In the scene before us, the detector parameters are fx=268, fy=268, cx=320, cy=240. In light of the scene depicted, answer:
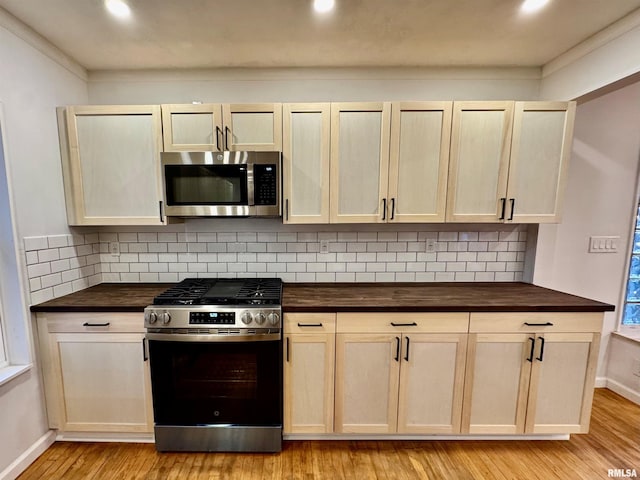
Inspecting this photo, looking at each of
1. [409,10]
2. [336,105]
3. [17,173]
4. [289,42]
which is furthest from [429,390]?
[17,173]

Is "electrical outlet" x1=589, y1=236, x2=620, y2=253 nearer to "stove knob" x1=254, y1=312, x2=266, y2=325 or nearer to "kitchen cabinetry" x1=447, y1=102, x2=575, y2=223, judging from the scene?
"kitchen cabinetry" x1=447, y1=102, x2=575, y2=223

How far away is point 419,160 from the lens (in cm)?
184

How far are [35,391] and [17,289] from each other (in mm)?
645

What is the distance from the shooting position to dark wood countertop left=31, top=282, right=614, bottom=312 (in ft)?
5.35

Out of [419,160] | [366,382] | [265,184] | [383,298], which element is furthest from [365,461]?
[419,160]

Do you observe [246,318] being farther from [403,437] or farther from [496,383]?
[496,383]

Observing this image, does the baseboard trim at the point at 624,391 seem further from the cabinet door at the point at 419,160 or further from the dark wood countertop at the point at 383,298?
the cabinet door at the point at 419,160

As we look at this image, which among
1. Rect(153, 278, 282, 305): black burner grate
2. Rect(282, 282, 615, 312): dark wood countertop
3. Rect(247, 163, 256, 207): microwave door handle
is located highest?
Rect(247, 163, 256, 207): microwave door handle

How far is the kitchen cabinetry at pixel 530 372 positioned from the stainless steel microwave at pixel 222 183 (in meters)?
1.55

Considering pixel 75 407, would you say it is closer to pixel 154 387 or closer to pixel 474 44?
pixel 154 387

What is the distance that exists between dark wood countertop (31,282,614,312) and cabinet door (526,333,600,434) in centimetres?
21

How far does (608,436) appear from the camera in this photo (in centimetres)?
185

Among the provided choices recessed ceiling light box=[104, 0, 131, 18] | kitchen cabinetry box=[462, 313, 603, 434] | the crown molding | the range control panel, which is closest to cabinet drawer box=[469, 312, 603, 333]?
kitchen cabinetry box=[462, 313, 603, 434]

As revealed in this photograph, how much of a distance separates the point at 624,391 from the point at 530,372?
141 centimetres
